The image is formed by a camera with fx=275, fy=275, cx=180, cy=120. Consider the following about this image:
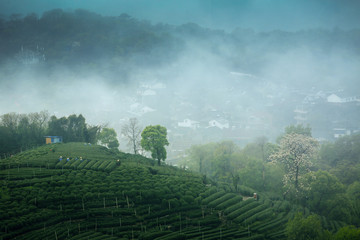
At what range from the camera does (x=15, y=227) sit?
31531 millimetres

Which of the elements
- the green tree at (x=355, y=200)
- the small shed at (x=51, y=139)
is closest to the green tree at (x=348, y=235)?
the green tree at (x=355, y=200)

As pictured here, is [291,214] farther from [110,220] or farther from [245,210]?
[110,220]

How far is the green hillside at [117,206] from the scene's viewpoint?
109ft

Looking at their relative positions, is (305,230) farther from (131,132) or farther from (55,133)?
(55,133)

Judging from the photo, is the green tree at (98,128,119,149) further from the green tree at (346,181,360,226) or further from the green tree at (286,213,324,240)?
the green tree at (346,181,360,226)

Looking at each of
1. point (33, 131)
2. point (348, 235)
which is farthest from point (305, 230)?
point (33, 131)

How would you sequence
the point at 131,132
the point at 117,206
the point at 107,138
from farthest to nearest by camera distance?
the point at 131,132
the point at 107,138
the point at 117,206

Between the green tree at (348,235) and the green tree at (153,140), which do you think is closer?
the green tree at (348,235)

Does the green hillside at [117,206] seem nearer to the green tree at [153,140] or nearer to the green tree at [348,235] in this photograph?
the green tree at [348,235]

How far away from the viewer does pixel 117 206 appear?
39.4 meters

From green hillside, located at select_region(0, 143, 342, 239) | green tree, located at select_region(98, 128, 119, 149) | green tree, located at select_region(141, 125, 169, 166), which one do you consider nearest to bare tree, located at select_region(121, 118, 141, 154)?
green tree, located at select_region(98, 128, 119, 149)

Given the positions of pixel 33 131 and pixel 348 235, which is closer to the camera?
pixel 348 235

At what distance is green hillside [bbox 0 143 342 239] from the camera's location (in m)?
33.2

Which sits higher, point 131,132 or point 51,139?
point 131,132
